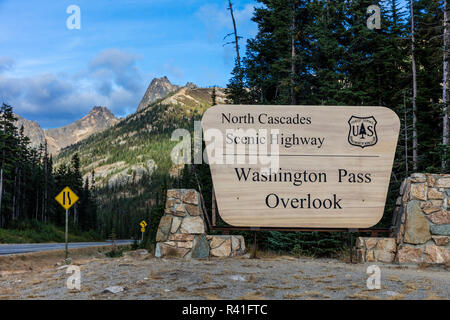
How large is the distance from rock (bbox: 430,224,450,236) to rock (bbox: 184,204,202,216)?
4.85 m

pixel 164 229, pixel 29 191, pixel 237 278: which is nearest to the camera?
pixel 237 278

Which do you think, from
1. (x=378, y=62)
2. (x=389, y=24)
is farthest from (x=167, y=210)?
(x=389, y=24)

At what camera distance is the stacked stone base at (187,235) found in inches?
291

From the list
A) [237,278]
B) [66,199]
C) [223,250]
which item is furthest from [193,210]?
[66,199]

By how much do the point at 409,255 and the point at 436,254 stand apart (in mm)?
501

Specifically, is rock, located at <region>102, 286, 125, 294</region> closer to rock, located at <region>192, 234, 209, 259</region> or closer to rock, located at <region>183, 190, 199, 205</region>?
rock, located at <region>192, 234, 209, 259</region>

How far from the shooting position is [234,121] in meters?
7.23

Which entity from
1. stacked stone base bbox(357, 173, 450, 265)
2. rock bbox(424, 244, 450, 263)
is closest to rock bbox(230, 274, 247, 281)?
stacked stone base bbox(357, 173, 450, 265)

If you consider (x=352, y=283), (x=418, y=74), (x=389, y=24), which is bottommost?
(x=352, y=283)

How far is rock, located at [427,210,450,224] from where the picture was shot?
7125mm

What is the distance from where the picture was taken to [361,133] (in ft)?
23.7
